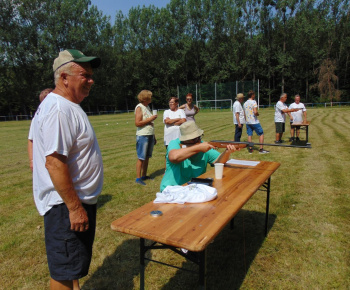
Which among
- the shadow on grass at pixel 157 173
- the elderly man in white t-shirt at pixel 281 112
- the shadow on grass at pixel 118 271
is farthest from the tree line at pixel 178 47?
the shadow on grass at pixel 118 271

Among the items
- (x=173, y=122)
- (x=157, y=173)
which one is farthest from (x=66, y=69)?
(x=157, y=173)

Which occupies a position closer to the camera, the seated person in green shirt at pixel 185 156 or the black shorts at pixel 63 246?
the black shorts at pixel 63 246

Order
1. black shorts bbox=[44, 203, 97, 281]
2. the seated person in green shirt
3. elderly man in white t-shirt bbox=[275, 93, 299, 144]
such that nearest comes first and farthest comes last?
1. black shorts bbox=[44, 203, 97, 281]
2. the seated person in green shirt
3. elderly man in white t-shirt bbox=[275, 93, 299, 144]

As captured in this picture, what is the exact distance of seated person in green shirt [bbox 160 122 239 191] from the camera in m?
2.46

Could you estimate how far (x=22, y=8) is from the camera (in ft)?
105

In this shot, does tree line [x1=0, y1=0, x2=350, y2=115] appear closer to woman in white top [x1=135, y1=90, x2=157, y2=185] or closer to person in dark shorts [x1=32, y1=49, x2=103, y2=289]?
woman in white top [x1=135, y1=90, x2=157, y2=185]

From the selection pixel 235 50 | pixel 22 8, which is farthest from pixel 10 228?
pixel 235 50

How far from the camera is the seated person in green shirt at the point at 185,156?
2463 mm

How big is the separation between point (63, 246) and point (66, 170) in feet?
1.64

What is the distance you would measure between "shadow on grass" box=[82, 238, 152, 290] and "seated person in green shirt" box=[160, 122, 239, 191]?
0.90 meters

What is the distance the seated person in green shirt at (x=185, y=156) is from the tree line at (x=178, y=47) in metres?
34.2

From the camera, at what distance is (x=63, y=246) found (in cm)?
169

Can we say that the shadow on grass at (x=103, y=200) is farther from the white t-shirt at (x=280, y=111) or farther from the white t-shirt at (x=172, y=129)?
the white t-shirt at (x=280, y=111)

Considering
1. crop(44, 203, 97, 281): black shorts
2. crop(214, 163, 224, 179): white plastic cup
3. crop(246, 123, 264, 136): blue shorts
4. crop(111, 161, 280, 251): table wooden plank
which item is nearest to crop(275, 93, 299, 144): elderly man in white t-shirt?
crop(246, 123, 264, 136): blue shorts
